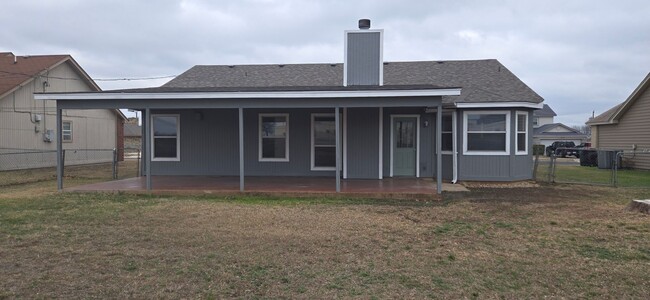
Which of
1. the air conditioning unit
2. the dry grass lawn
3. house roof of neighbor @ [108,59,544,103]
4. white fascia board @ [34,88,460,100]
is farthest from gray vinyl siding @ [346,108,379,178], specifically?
the air conditioning unit

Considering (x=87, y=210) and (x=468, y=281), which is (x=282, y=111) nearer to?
(x=87, y=210)

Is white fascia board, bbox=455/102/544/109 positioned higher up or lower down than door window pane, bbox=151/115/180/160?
higher up

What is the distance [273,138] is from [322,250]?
8299 millimetres

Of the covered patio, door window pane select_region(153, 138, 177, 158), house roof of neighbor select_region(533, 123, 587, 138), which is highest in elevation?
house roof of neighbor select_region(533, 123, 587, 138)

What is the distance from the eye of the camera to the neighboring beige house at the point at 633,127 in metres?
18.8

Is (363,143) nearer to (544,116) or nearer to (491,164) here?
(491,164)

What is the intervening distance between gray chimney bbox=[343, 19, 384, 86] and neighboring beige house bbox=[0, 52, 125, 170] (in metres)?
14.7

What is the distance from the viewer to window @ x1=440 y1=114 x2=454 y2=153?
12867 mm

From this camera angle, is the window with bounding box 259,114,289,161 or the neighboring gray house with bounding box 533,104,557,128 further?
the neighboring gray house with bounding box 533,104,557,128

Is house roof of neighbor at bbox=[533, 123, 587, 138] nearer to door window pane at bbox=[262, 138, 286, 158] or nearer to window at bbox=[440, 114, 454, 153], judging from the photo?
window at bbox=[440, 114, 454, 153]

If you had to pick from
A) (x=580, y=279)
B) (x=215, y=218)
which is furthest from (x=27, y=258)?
(x=580, y=279)

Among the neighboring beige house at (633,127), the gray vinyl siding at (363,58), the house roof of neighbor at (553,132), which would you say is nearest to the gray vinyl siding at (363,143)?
the gray vinyl siding at (363,58)

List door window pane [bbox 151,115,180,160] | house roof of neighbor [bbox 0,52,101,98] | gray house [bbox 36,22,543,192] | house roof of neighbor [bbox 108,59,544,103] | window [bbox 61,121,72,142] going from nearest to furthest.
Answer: gray house [bbox 36,22,543,192]
door window pane [bbox 151,115,180,160]
house roof of neighbor [bbox 108,59,544,103]
house roof of neighbor [bbox 0,52,101,98]
window [bbox 61,121,72,142]

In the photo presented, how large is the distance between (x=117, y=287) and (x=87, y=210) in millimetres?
4861
